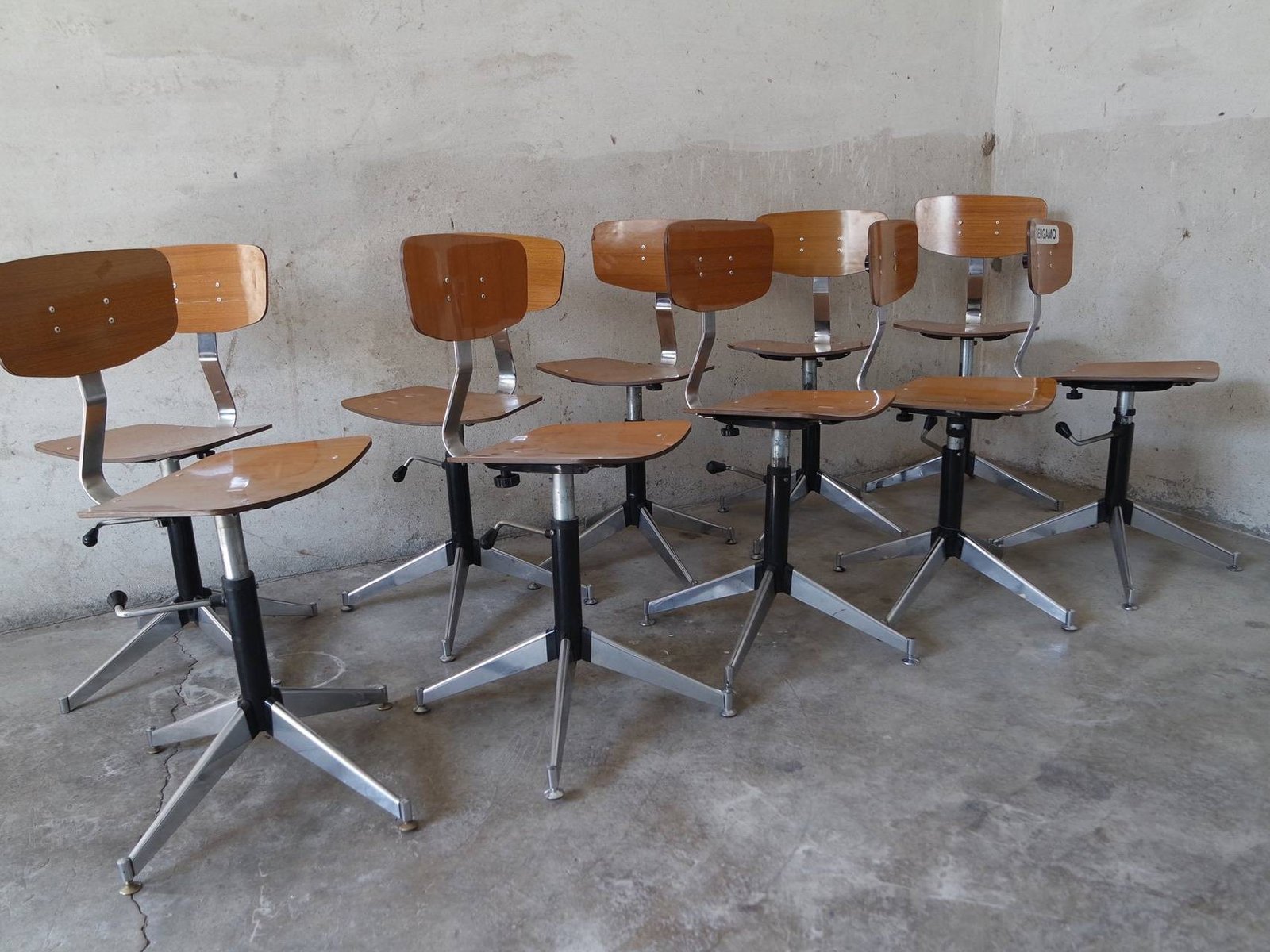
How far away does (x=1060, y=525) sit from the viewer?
3086 millimetres

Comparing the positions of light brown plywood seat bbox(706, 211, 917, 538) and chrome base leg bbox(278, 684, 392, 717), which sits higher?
light brown plywood seat bbox(706, 211, 917, 538)

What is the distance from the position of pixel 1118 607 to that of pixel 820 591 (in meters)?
0.98

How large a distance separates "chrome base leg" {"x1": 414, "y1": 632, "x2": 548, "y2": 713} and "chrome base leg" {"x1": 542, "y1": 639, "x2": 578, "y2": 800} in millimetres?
58

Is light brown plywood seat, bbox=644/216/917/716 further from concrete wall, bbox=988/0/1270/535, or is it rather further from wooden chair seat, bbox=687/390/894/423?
concrete wall, bbox=988/0/1270/535

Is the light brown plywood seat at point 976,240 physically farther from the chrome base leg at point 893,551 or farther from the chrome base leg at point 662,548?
the chrome base leg at point 662,548

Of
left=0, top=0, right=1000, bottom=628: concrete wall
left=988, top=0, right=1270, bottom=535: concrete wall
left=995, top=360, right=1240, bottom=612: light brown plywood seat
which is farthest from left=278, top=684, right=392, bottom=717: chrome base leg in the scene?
left=988, top=0, right=1270, bottom=535: concrete wall

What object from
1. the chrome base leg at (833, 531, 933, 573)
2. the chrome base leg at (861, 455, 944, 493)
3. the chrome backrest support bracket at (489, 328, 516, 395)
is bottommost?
the chrome base leg at (861, 455, 944, 493)

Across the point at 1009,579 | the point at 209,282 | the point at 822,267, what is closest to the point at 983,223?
the point at 822,267

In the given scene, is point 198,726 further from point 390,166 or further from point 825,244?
point 825,244

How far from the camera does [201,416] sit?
2975 millimetres

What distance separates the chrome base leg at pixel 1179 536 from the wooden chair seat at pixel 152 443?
109 inches

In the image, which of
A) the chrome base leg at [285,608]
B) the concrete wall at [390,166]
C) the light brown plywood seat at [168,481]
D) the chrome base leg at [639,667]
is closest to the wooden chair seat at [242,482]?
the light brown plywood seat at [168,481]

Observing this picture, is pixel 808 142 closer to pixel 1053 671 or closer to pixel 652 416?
pixel 652 416

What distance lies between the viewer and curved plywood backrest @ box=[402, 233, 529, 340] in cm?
201
